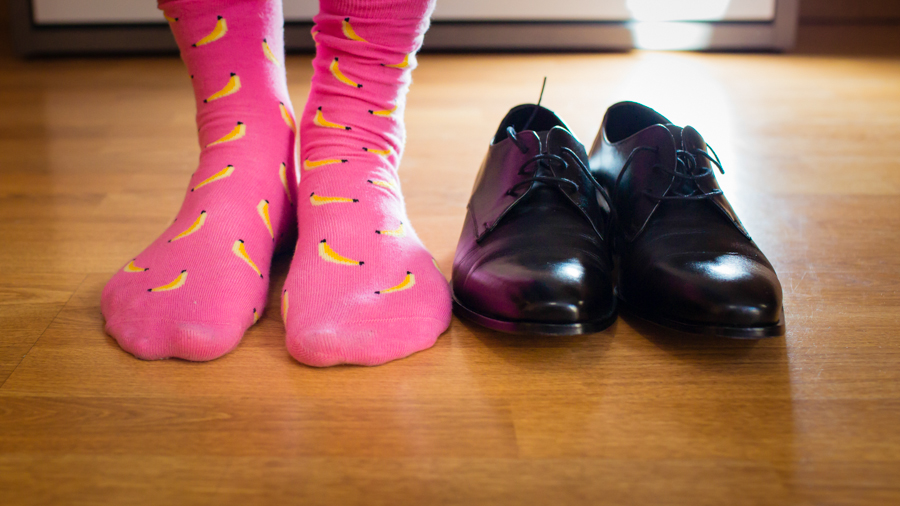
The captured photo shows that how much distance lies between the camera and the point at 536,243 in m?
0.66

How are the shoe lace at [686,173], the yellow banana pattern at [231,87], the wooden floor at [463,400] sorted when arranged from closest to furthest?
the wooden floor at [463,400], the shoe lace at [686,173], the yellow banana pattern at [231,87]

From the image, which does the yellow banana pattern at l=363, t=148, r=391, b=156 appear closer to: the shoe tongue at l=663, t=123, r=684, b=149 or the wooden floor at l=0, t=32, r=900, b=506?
the wooden floor at l=0, t=32, r=900, b=506

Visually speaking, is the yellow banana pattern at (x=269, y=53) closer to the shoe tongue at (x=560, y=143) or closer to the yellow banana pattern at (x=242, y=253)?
the yellow banana pattern at (x=242, y=253)

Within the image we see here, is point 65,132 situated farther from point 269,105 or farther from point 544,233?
point 544,233

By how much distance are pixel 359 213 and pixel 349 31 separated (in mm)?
199

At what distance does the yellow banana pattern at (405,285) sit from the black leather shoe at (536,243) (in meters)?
0.05

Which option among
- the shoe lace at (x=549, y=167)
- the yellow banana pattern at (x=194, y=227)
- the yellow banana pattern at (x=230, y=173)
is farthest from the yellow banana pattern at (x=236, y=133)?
the shoe lace at (x=549, y=167)

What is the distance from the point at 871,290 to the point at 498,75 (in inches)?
50.5

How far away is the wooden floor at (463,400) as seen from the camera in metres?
0.50

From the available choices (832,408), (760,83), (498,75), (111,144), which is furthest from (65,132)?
(760,83)

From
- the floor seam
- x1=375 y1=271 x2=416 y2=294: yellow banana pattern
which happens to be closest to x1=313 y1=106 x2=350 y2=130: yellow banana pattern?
x1=375 y1=271 x2=416 y2=294: yellow banana pattern

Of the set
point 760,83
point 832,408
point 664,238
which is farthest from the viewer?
point 760,83

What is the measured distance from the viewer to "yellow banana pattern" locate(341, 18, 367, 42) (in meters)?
0.75

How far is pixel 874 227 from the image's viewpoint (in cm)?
93
